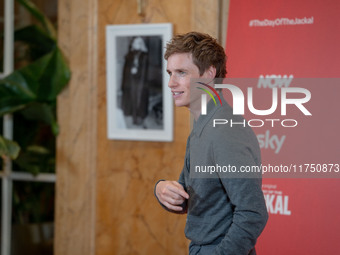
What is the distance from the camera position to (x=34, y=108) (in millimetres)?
3260

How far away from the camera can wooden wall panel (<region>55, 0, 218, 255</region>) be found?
9.63ft

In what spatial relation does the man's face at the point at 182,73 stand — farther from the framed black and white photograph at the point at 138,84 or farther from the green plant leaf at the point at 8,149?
the green plant leaf at the point at 8,149

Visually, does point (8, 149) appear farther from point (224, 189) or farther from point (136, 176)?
point (224, 189)

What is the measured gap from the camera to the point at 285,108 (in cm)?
223

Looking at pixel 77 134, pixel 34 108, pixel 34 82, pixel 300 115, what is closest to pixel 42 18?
pixel 34 82

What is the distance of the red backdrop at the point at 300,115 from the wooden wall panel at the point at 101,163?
675mm

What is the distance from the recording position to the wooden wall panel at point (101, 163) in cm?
294

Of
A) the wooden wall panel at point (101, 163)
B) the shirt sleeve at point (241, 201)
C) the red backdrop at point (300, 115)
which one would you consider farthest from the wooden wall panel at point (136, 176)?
the shirt sleeve at point (241, 201)

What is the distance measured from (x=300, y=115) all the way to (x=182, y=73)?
3.28 feet

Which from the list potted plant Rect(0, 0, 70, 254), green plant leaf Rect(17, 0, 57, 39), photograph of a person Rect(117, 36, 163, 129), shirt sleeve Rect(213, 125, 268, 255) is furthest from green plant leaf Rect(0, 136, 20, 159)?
shirt sleeve Rect(213, 125, 268, 255)

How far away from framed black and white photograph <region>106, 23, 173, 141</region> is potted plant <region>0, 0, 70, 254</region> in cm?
39

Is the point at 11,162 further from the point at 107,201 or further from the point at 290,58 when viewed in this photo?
the point at 290,58

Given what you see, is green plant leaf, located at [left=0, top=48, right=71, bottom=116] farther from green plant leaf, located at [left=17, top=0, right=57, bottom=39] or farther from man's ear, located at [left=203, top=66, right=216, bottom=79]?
man's ear, located at [left=203, top=66, right=216, bottom=79]

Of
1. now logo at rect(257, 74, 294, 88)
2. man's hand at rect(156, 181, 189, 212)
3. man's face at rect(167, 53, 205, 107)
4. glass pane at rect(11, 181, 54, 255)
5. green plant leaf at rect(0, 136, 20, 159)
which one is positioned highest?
now logo at rect(257, 74, 294, 88)
